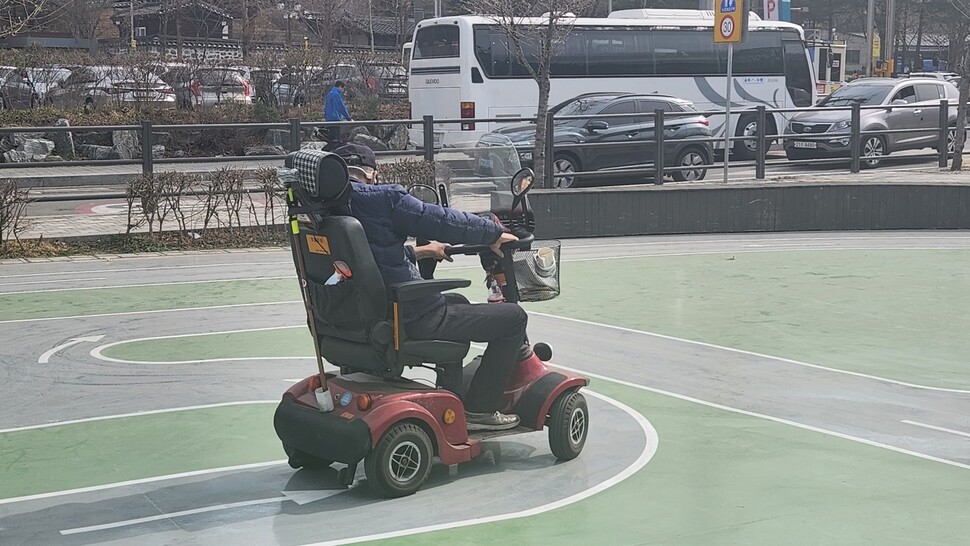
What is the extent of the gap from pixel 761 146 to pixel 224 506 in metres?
16.2

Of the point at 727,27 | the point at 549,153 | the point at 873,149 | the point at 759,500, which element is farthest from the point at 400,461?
the point at 873,149

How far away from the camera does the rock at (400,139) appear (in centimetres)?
1844

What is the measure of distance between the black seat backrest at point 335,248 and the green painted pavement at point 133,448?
3.60 ft

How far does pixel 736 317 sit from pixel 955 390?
9.01ft

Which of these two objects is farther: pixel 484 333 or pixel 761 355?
pixel 761 355

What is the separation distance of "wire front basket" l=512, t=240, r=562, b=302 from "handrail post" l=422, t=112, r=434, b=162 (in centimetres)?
1143

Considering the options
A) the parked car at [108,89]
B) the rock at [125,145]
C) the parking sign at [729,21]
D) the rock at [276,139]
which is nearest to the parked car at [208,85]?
the parked car at [108,89]

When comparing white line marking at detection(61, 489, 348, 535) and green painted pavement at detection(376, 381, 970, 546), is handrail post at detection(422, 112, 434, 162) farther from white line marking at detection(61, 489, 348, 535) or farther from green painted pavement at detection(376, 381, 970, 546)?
white line marking at detection(61, 489, 348, 535)

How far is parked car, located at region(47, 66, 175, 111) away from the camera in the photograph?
2625cm

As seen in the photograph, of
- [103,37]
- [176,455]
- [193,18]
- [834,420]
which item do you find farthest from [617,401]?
[103,37]

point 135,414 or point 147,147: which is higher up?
point 147,147

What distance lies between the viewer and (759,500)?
5.82 metres

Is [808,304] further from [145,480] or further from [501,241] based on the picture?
[145,480]

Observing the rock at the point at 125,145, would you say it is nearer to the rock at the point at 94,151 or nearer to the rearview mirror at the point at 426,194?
the rock at the point at 94,151
